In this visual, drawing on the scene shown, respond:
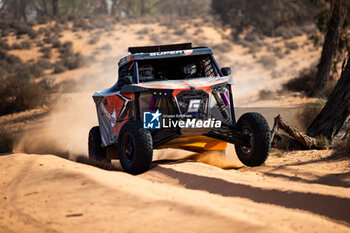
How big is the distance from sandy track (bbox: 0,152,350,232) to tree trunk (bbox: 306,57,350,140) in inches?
84.4

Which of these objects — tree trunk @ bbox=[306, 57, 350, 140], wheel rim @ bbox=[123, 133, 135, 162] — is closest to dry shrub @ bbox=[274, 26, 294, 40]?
tree trunk @ bbox=[306, 57, 350, 140]

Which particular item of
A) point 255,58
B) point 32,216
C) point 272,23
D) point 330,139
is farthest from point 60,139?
point 272,23

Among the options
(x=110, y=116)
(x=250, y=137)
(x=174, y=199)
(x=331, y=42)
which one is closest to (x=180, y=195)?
(x=174, y=199)

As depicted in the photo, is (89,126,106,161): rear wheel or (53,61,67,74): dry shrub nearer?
(89,126,106,161): rear wheel

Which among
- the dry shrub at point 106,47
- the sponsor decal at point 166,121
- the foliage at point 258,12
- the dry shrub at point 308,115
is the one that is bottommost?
the dry shrub at point 308,115

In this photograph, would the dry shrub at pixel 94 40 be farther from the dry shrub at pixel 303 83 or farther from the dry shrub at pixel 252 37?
the dry shrub at pixel 303 83

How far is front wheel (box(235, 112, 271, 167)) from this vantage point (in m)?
8.27

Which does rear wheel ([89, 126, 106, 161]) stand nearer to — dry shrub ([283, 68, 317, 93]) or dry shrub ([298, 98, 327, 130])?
dry shrub ([298, 98, 327, 130])

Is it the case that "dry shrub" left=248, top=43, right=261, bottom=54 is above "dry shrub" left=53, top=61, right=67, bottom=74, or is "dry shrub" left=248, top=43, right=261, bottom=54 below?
above

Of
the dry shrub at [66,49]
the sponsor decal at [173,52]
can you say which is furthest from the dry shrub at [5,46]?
the sponsor decal at [173,52]

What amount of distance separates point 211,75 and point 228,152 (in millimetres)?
2933

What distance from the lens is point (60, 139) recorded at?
14.6m

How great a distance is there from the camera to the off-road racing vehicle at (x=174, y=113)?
7.86 m

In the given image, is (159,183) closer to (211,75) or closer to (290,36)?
(211,75)
